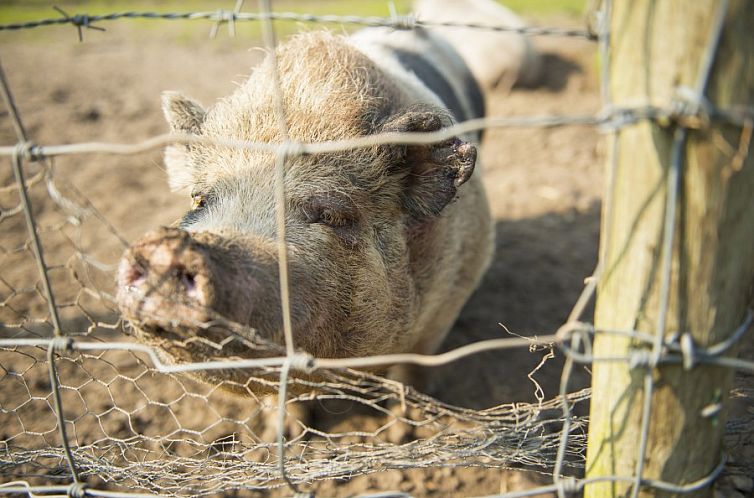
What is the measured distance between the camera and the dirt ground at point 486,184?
3723 mm

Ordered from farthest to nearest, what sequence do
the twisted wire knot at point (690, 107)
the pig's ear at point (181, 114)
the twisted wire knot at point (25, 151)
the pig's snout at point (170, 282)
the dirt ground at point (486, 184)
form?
the dirt ground at point (486, 184), the pig's ear at point (181, 114), the pig's snout at point (170, 282), the twisted wire knot at point (25, 151), the twisted wire knot at point (690, 107)

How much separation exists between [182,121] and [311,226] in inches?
41.7

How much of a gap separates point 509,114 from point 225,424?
6841mm

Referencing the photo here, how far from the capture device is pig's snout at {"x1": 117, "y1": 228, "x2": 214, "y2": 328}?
1834mm

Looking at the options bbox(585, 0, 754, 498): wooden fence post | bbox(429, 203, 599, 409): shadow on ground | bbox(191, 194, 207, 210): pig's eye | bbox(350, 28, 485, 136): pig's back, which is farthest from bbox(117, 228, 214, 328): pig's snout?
bbox(429, 203, 599, 409): shadow on ground

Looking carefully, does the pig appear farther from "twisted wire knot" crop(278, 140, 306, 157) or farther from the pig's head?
"twisted wire knot" crop(278, 140, 306, 157)

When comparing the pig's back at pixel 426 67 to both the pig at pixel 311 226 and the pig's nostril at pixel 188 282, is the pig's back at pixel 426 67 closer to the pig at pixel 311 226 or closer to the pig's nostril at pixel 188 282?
the pig at pixel 311 226

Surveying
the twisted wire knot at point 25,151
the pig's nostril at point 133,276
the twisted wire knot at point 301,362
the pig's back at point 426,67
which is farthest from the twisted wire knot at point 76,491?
the pig's back at point 426,67

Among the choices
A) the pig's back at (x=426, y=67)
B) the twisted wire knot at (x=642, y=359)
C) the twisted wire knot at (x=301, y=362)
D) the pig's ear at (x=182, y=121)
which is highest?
the pig's back at (x=426, y=67)

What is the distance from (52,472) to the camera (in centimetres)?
287

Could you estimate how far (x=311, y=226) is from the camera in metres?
2.47

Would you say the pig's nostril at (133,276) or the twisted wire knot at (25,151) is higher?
the twisted wire knot at (25,151)

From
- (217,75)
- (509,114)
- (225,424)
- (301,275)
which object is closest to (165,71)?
(217,75)

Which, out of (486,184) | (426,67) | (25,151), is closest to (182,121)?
(25,151)
